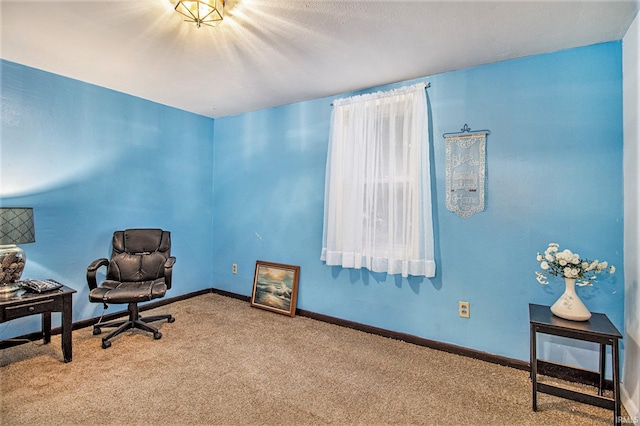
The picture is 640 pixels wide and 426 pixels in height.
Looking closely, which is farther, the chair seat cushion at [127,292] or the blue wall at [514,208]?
the chair seat cushion at [127,292]

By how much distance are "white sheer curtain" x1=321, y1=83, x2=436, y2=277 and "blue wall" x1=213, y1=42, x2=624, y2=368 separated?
0.51 feet

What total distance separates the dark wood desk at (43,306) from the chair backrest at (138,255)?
604 mm

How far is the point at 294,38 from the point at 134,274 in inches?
101

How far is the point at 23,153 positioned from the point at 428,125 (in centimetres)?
340

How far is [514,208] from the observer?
7.96 feet

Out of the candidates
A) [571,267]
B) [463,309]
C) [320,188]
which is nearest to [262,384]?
[463,309]

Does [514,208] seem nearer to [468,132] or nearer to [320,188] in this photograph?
[468,132]

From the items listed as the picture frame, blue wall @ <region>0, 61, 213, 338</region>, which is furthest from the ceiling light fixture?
the picture frame

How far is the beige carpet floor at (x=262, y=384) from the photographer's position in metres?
1.81

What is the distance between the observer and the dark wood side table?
1721 millimetres

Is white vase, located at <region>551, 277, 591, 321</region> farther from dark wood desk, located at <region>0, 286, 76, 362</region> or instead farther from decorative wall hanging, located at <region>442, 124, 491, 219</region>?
dark wood desk, located at <region>0, 286, 76, 362</region>

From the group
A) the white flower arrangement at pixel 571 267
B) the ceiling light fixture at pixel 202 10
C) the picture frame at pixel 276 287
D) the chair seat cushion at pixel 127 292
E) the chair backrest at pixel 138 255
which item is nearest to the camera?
the ceiling light fixture at pixel 202 10

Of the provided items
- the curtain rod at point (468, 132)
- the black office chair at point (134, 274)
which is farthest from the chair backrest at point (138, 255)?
the curtain rod at point (468, 132)

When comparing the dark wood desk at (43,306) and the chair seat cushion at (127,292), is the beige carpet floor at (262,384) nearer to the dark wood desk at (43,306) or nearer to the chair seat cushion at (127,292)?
the dark wood desk at (43,306)
